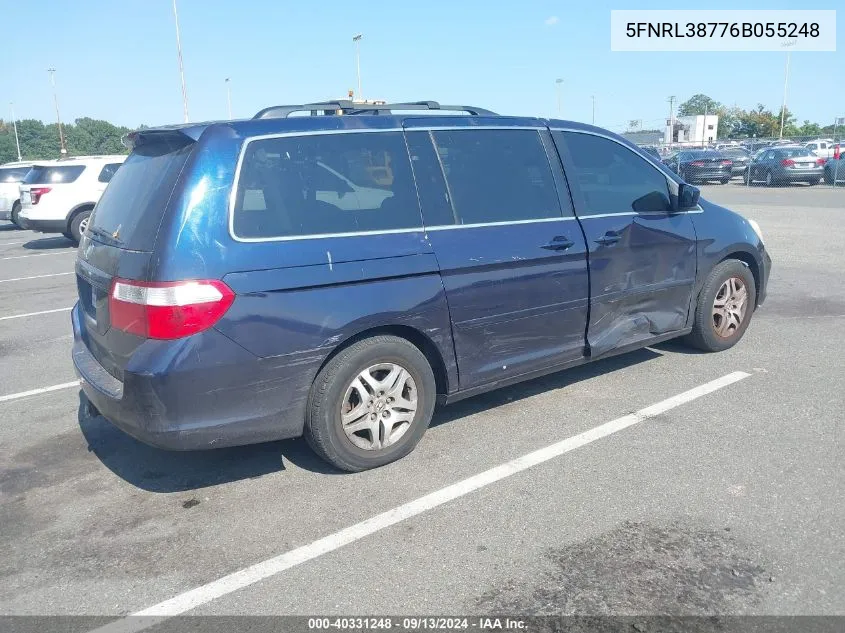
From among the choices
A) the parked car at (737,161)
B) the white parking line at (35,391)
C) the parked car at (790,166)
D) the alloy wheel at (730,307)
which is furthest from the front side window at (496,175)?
the parked car at (737,161)

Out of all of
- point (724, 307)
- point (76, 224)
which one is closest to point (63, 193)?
point (76, 224)

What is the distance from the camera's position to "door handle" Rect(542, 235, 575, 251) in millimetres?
4406

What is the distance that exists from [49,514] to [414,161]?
265cm

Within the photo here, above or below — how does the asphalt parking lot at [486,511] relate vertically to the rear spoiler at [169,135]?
below

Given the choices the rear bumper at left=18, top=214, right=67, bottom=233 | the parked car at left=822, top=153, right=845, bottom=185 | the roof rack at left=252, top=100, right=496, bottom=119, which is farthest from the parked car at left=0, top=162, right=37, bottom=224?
the parked car at left=822, top=153, right=845, bottom=185

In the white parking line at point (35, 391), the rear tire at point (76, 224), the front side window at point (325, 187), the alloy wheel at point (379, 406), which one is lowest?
the white parking line at point (35, 391)

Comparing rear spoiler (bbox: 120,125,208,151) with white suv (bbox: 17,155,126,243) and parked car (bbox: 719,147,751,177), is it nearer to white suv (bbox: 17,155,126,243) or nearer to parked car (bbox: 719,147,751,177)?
white suv (bbox: 17,155,126,243)

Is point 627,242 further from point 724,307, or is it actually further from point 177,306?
point 177,306

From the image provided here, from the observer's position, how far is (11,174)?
18.3 metres

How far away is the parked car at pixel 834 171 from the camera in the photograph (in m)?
24.2

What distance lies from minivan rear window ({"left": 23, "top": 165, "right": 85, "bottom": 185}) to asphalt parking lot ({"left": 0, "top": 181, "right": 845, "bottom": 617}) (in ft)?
34.8

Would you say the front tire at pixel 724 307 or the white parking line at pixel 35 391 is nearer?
the white parking line at pixel 35 391

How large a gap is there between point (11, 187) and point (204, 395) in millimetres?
18256

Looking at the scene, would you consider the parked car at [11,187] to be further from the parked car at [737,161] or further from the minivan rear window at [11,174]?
the parked car at [737,161]
